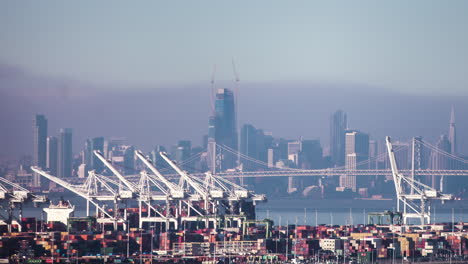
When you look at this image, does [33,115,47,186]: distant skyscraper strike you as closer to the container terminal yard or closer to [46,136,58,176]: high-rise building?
[46,136,58,176]: high-rise building

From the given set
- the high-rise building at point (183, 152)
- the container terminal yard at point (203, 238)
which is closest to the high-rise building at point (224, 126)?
the high-rise building at point (183, 152)

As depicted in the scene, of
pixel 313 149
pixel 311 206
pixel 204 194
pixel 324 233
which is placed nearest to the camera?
pixel 324 233

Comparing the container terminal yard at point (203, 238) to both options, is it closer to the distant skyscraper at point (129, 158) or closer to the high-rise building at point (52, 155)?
the high-rise building at point (52, 155)

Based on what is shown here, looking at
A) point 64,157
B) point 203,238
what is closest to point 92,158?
point 64,157

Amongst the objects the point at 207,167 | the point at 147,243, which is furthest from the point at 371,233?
the point at 207,167

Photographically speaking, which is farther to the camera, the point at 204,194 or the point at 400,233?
the point at 204,194

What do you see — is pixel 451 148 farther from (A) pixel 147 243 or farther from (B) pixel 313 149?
(A) pixel 147 243
